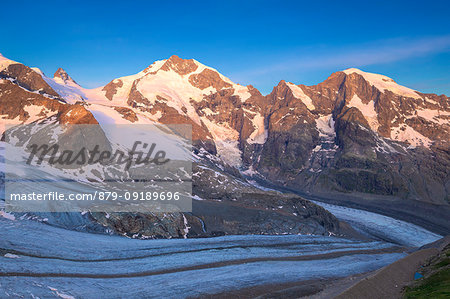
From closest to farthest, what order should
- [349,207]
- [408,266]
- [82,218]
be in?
1. [408,266]
2. [82,218]
3. [349,207]

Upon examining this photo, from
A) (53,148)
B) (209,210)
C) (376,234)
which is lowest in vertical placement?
(376,234)

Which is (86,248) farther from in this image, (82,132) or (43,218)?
(82,132)

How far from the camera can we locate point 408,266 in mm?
43438

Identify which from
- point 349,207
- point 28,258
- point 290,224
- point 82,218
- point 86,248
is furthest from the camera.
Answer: point 349,207

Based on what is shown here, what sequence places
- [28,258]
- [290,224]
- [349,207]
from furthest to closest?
[349,207]
[290,224]
[28,258]

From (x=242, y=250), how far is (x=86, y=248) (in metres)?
19.8

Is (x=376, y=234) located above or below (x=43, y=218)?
below

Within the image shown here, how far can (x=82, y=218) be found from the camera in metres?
53.6

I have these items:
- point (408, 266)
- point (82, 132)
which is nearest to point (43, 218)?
point (408, 266)

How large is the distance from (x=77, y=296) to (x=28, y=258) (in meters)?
8.73

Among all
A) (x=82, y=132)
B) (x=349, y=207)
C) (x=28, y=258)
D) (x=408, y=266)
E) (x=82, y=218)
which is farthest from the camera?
(x=349, y=207)

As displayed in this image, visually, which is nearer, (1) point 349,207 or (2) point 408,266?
(2) point 408,266

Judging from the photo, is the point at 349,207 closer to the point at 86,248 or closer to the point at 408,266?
the point at 408,266

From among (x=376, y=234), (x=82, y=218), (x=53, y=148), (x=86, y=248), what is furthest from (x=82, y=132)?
(x=376, y=234)
